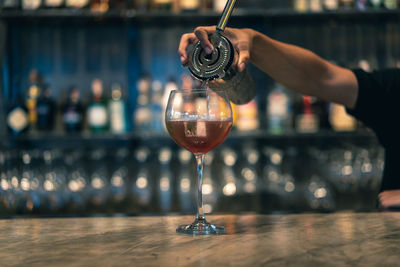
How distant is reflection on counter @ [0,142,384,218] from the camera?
97.3 inches

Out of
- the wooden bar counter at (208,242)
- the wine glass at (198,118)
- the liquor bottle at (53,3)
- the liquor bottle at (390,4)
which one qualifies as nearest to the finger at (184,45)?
the wine glass at (198,118)

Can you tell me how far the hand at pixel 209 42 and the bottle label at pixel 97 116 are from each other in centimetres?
167

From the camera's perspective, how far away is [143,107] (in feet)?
8.43

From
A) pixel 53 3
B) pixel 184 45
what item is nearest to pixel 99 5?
pixel 53 3

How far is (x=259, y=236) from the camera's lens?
589 mm

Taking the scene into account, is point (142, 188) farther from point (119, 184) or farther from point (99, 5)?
point (99, 5)

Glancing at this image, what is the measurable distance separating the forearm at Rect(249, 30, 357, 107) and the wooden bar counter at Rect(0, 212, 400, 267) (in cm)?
52

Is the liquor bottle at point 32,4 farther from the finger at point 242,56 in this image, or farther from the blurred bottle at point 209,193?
the finger at point 242,56

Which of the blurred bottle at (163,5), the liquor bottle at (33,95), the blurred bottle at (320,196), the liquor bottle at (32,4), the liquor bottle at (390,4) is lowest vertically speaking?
the blurred bottle at (320,196)

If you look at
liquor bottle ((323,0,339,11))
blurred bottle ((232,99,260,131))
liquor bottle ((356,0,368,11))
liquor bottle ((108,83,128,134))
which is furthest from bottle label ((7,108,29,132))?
liquor bottle ((356,0,368,11))

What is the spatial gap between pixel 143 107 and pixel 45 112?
1.66 feet

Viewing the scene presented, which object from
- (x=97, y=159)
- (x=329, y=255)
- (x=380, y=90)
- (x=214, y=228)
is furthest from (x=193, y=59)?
(x=97, y=159)

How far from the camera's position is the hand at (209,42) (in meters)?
0.77

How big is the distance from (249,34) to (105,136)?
1561mm
